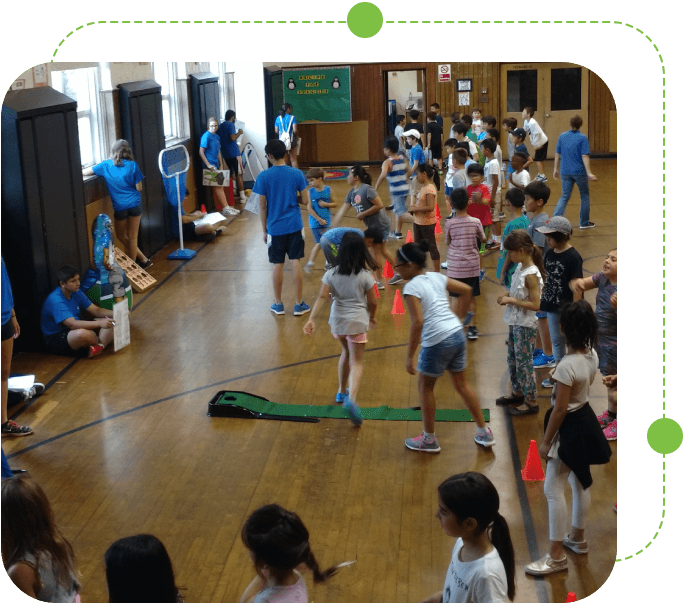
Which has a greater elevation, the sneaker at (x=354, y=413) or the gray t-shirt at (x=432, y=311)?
the gray t-shirt at (x=432, y=311)

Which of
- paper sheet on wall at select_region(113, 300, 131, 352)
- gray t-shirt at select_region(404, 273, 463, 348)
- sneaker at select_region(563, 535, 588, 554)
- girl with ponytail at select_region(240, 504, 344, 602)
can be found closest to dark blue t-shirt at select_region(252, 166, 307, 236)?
paper sheet on wall at select_region(113, 300, 131, 352)

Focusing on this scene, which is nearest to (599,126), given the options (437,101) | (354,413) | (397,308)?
(437,101)

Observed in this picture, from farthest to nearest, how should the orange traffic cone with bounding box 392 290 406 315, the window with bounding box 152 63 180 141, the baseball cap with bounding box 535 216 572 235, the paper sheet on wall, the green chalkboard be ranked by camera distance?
the green chalkboard → the window with bounding box 152 63 180 141 → the orange traffic cone with bounding box 392 290 406 315 → the paper sheet on wall → the baseball cap with bounding box 535 216 572 235

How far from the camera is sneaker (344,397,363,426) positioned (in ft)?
20.0

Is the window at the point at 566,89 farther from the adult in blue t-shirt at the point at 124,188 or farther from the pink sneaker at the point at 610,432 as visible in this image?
the pink sneaker at the point at 610,432

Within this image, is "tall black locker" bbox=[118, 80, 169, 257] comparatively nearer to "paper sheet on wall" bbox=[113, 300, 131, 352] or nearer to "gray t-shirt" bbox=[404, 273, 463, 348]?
"paper sheet on wall" bbox=[113, 300, 131, 352]

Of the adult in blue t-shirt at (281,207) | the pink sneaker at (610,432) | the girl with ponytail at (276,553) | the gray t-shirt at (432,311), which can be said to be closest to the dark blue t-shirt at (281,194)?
the adult in blue t-shirt at (281,207)

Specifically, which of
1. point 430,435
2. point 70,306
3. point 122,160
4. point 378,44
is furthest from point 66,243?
A: point 378,44

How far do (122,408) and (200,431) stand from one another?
83cm

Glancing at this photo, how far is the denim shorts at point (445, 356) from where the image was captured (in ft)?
17.3

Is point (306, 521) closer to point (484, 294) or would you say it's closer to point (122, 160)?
point (484, 294)

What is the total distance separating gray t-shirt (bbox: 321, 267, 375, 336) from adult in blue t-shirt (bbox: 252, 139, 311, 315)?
2.57 meters

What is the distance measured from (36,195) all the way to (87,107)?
3.06 m

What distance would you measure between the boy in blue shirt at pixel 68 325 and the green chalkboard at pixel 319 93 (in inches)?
548
